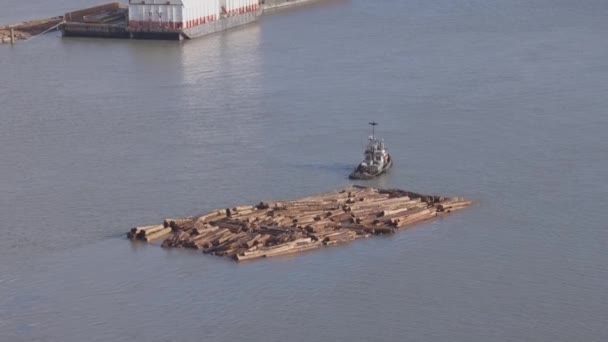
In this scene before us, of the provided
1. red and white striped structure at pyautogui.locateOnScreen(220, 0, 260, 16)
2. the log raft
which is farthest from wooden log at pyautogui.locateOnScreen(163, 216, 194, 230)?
red and white striped structure at pyautogui.locateOnScreen(220, 0, 260, 16)

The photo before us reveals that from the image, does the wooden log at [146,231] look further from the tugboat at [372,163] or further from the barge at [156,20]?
the barge at [156,20]

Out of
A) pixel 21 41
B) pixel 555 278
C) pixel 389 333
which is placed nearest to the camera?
pixel 389 333

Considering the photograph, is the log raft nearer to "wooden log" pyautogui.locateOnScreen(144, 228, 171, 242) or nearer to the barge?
"wooden log" pyautogui.locateOnScreen(144, 228, 171, 242)

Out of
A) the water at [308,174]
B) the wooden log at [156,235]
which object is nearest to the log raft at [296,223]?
the wooden log at [156,235]

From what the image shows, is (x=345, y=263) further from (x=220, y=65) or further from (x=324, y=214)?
(x=220, y=65)

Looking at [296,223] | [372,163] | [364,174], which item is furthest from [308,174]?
[296,223]

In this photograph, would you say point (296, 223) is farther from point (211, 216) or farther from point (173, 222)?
point (173, 222)

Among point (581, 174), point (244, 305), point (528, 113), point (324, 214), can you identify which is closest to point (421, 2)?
point (528, 113)

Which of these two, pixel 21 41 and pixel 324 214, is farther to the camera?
pixel 21 41
